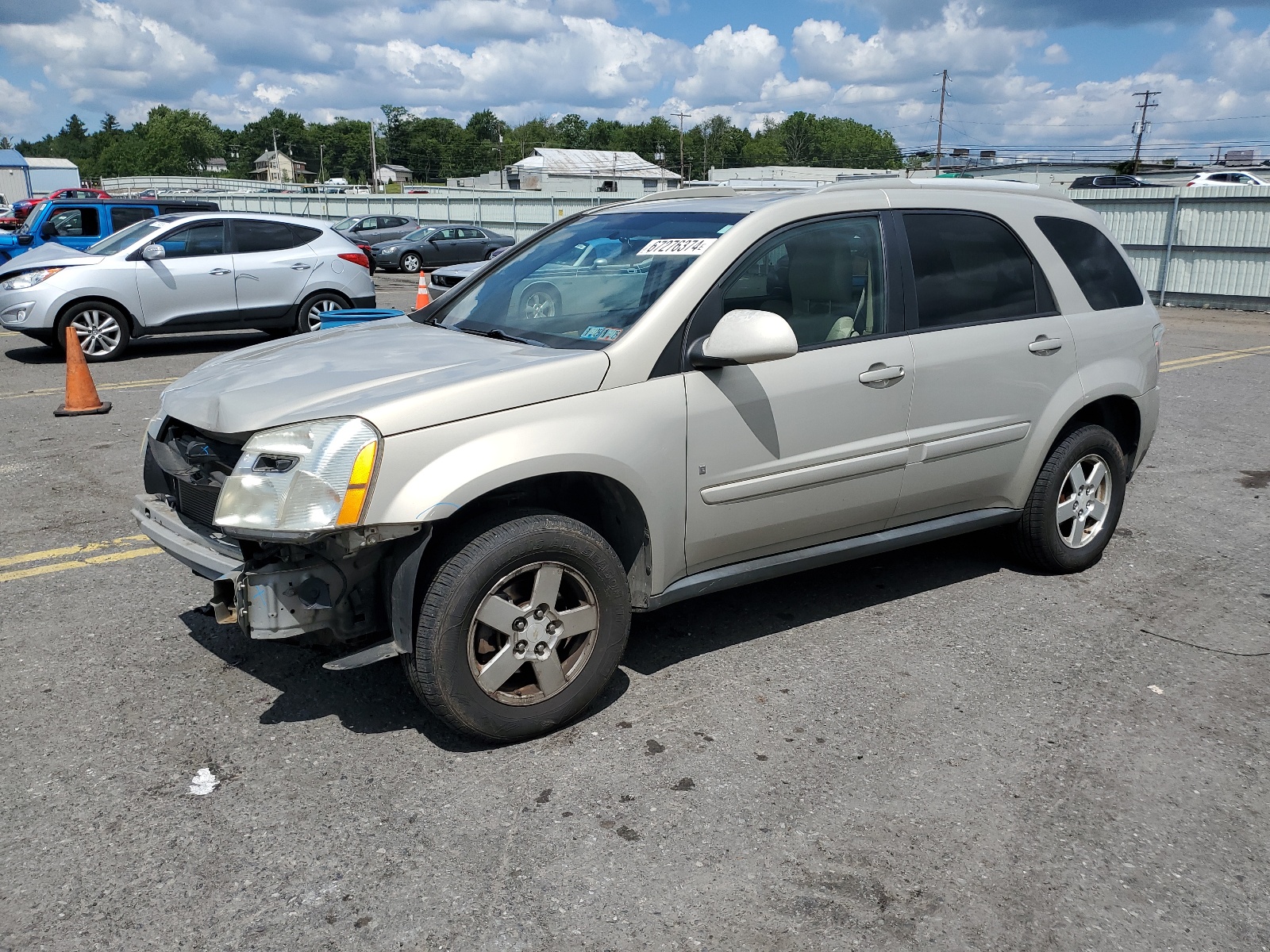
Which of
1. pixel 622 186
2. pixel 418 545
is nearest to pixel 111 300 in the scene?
pixel 418 545

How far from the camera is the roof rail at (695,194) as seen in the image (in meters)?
4.58

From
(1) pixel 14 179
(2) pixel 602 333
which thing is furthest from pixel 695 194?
(1) pixel 14 179

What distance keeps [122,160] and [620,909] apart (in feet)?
529

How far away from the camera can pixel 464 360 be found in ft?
12.1

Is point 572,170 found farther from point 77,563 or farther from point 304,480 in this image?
point 304,480

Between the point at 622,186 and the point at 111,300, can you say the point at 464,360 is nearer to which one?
the point at 111,300

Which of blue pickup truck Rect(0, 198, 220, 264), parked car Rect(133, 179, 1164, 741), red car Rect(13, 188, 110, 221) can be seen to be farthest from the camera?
red car Rect(13, 188, 110, 221)

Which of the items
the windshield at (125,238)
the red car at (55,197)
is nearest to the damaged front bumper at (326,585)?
the windshield at (125,238)

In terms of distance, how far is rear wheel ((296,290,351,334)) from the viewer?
41.4ft

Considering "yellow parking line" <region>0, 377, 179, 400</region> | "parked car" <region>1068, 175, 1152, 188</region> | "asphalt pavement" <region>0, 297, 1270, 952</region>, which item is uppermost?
"parked car" <region>1068, 175, 1152, 188</region>

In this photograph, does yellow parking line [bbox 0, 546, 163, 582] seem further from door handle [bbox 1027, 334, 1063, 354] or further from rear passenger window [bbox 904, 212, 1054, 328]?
door handle [bbox 1027, 334, 1063, 354]

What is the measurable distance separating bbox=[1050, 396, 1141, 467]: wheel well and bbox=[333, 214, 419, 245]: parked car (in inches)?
1001

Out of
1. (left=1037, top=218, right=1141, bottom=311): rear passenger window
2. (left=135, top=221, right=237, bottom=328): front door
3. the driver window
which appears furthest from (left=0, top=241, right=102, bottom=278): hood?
(left=1037, top=218, right=1141, bottom=311): rear passenger window

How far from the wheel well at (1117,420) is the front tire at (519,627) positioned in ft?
8.95
